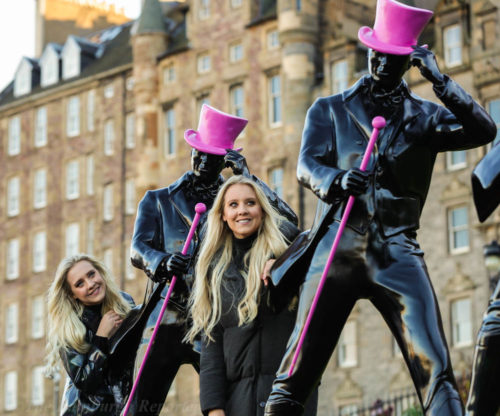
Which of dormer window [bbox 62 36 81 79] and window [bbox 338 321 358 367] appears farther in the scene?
dormer window [bbox 62 36 81 79]

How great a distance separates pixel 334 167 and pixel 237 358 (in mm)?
1201

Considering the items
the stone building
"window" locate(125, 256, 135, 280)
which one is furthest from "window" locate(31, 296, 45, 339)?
"window" locate(125, 256, 135, 280)

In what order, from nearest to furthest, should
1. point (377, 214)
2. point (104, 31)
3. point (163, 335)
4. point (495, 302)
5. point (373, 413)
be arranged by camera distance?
point (495, 302) → point (377, 214) → point (163, 335) → point (373, 413) → point (104, 31)

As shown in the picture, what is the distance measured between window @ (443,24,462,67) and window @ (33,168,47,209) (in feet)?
75.4

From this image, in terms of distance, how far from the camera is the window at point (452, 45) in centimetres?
3906

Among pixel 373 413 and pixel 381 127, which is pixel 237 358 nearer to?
pixel 381 127

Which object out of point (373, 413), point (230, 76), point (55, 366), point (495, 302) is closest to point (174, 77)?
point (230, 76)

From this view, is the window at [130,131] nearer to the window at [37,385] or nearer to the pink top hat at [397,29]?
the window at [37,385]

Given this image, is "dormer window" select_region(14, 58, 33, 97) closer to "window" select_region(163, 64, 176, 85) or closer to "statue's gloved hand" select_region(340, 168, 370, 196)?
"window" select_region(163, 64, 176, 85)

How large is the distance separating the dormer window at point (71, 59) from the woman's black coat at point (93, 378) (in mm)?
48761

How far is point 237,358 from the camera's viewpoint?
820 cm

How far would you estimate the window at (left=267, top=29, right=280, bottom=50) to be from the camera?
4616 cm

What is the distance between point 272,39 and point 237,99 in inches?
92.4

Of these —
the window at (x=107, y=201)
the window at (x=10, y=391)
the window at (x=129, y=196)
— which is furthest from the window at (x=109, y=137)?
the window at (x=10, y=391)
